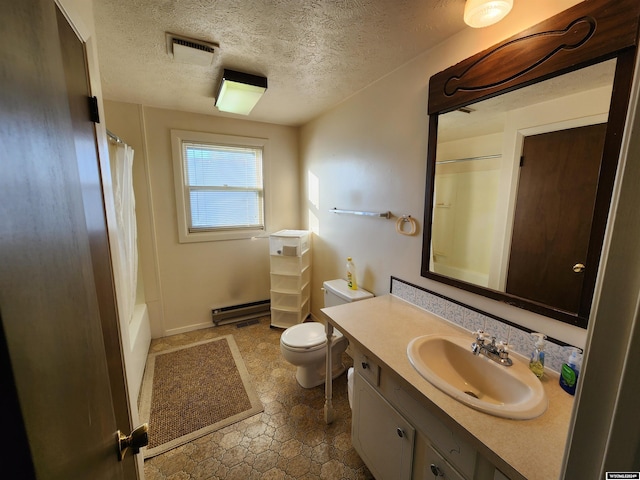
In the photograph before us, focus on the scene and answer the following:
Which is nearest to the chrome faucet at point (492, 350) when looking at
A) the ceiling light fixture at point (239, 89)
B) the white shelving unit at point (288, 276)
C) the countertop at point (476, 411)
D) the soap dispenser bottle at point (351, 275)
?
the countertop at point (476, 411)

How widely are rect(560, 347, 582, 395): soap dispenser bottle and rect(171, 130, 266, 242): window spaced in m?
2.84

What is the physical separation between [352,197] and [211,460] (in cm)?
207

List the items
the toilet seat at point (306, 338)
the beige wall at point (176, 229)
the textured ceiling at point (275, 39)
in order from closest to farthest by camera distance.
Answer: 1. the textured ceiling at point (275, 39)
2. the toilet seat at point (306, 338)
3. the beige wall at point (176, 229)

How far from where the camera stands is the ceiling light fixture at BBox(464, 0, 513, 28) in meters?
1.03

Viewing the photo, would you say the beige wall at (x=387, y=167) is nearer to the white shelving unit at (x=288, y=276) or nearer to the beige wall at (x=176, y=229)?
the white shelving unit at (x=288, y=276)

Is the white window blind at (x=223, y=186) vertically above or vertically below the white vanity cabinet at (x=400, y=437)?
above

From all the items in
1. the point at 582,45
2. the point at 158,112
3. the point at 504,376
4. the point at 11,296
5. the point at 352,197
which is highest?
the point at 158,112

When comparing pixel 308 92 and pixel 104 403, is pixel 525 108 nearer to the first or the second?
pixel 308 92

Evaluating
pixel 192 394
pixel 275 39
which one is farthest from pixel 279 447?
pixel 275 39

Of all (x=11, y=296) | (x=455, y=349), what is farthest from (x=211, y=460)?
(x=11, y=296)

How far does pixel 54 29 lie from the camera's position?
1.81 feet

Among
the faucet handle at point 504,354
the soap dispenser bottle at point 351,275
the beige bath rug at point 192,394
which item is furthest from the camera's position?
the soap dispenser bottle at point 351,275

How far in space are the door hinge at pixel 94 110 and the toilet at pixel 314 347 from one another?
1710 mm

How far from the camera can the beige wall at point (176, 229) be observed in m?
2.54
